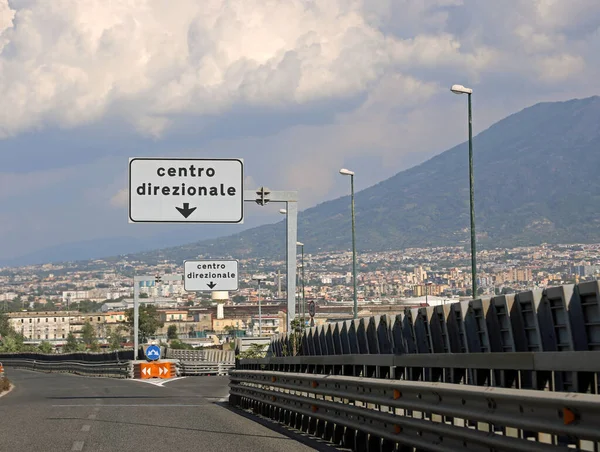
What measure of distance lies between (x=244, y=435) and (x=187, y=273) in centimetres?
2994

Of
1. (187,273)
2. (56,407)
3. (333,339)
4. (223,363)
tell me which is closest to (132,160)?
(56,407)

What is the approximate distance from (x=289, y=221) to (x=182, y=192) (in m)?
2.55

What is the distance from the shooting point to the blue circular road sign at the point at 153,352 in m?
57.6

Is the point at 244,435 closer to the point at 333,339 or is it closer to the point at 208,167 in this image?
the point at 333,339

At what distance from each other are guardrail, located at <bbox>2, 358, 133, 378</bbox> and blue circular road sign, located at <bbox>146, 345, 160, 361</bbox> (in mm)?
2176

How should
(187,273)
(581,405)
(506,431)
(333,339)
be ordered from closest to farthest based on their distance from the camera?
(581,405) < (506,431) < (333,339) < (187,273)

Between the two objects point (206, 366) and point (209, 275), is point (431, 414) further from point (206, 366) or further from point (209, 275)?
point (206, 366)

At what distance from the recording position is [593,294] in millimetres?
10359

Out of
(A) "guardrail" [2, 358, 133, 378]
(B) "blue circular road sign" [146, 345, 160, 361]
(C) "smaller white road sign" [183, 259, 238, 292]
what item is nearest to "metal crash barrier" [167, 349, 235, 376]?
(A) "guardrail" [2, 358, 133, 378]

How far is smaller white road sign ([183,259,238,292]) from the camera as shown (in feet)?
151

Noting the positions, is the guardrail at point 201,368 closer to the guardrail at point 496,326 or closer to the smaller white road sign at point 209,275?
the smaller white road sign at point 209,275

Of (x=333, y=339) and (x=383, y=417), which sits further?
(x=333, y=339)

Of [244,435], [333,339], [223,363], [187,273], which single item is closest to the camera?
[244,435]

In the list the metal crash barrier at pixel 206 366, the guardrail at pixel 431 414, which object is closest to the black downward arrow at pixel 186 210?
the guardrail at pixel 431 414
